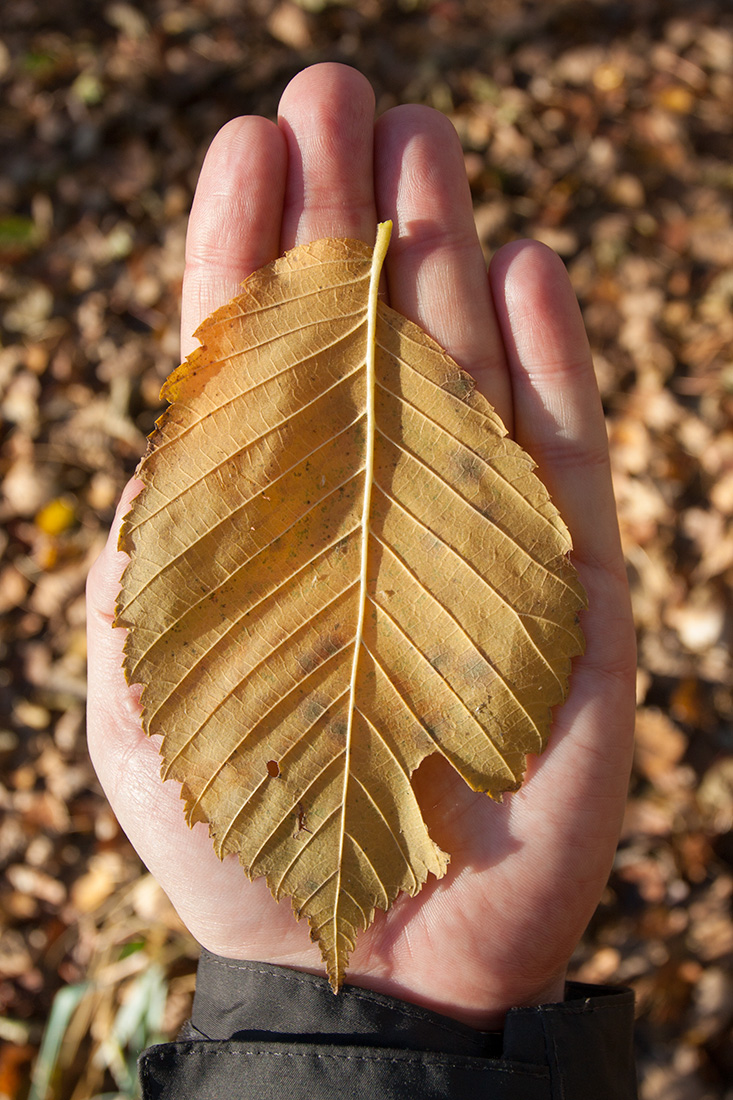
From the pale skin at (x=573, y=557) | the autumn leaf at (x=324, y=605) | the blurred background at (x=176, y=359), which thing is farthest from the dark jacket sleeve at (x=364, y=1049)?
the blurred background at (x=176, y=359)

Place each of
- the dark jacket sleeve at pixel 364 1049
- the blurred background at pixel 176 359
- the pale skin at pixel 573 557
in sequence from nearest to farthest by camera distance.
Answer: the dark jacket sleeve at pixel 364 1049, the pale skin at pixel 573 557, the blurred background at pixel 176 359

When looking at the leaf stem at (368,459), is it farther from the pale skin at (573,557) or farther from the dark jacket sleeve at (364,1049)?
the dark jacket sleeve at (364,1049)

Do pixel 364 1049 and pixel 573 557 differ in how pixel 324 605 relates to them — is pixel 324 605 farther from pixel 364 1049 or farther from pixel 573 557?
pixel 364 1049

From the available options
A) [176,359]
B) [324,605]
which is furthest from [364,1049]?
[176,359]

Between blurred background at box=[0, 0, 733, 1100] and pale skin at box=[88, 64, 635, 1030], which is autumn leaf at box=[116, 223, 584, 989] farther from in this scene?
blurred background at box=[0, 0, 733, 1100]

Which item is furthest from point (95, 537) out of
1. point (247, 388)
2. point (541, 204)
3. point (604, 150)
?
point (604, 150)

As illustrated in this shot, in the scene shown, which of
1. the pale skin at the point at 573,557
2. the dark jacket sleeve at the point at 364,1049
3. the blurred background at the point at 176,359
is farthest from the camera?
the blurred background at the point at 176,359

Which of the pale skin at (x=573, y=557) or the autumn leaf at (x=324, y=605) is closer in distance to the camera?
the autumn leaf at (x=324, y=605)

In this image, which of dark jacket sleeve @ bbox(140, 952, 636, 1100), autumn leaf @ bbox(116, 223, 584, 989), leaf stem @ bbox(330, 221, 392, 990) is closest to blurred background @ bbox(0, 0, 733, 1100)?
dark jacket sleeve @ bbox(140, 952, 636, 1100)

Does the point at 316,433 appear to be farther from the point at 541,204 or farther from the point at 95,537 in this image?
the point at 541,204
